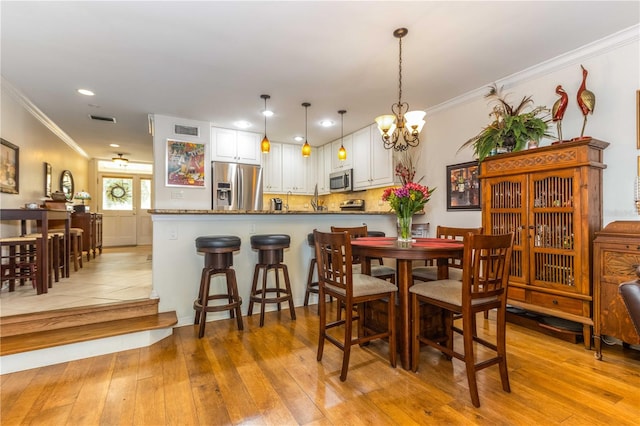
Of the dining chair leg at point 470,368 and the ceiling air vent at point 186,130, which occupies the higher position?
the ceiling air vent at point 186,130

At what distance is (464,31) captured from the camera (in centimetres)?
242

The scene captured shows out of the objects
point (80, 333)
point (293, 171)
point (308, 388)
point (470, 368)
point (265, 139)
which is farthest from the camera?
point (293, 171)

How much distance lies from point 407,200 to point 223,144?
3.71 metres

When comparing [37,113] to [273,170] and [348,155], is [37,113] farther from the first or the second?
[348,155]

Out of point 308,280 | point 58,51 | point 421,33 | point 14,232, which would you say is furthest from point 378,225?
point 14,232

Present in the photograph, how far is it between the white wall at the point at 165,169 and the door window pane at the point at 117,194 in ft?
14.4

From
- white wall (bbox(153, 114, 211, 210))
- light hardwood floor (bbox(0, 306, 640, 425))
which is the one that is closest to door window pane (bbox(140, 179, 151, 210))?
white wall (bbox(153, 114, 211, 210))

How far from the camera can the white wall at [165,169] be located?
447cm

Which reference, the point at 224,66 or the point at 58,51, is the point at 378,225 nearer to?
Result: the point at 224,66

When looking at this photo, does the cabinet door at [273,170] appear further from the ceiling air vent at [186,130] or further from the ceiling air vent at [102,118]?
the ceiling air vent at [102,118]

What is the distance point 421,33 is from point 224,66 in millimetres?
1837

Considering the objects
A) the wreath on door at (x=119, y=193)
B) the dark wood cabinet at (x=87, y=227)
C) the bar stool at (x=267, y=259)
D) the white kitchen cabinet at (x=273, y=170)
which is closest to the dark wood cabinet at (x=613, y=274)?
the bar stool at (x=267, y=259)

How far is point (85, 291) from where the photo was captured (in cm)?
322

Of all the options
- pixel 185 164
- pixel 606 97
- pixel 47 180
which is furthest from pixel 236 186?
Answer: pixel 606 97
